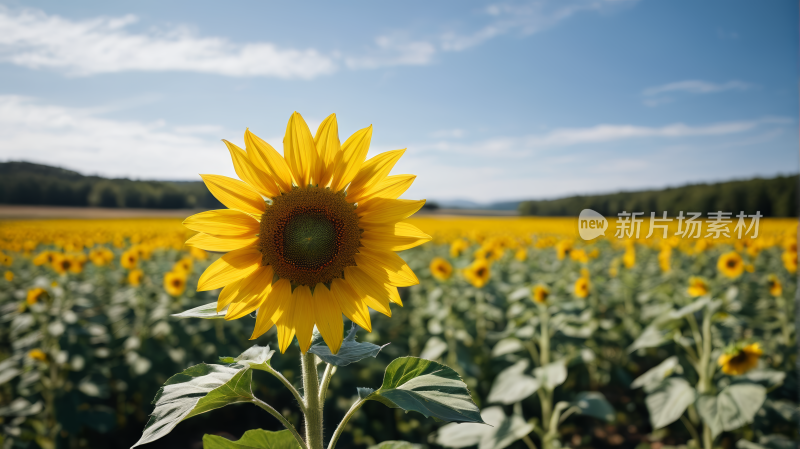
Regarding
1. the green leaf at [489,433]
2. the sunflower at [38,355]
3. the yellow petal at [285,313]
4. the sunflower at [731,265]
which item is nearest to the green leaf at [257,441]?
the yellow petal at [285,313]

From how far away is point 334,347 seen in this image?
100 centimetres

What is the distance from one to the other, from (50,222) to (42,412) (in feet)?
22.0

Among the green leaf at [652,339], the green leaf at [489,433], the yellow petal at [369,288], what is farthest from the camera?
the green leaf at [652,339]

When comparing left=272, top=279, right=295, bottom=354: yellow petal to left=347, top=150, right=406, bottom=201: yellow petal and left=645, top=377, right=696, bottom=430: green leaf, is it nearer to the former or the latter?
left=347, top=150, right=406, bottom=201: yellow petal

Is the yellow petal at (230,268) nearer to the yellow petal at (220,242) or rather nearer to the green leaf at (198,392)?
the yellow petal at (220,242)

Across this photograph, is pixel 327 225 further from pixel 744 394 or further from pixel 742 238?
pixel 742 238

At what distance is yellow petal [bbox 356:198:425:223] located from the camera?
40.4 inches

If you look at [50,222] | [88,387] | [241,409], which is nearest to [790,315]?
[241,409]

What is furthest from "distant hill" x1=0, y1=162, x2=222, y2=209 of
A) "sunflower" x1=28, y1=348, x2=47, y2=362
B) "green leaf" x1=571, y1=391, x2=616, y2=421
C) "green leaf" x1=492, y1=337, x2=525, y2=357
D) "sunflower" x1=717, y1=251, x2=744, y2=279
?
"sunflower" x1=717, y1=251, x2=744, y2=279

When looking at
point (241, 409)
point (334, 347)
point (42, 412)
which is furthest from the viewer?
point (241, 409)

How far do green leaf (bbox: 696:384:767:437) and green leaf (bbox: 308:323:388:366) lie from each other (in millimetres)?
2907

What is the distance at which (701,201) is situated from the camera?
44531mm

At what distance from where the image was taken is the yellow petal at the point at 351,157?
3.39ft

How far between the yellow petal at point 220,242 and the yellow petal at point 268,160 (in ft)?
0.48
